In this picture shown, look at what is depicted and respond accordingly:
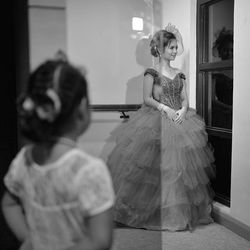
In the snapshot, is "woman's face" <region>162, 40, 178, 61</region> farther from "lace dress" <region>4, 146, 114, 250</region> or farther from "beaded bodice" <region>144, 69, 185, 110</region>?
"lace dress" <region>4, 146, 114, 250</region>

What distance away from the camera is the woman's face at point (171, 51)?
8.77ft

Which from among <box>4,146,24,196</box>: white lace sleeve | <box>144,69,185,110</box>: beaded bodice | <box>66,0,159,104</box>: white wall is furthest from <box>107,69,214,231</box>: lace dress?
<box>4,146,24,196</box>: white lace sleeve

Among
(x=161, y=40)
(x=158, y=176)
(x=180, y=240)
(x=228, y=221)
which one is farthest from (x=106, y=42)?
(x=228, y=221)

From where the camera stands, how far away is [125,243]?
2.46 metres

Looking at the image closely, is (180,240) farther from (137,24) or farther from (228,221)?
(137,24)

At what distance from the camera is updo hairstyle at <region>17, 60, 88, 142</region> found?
29.8 inches

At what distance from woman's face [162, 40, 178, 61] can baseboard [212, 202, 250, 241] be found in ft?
3.65

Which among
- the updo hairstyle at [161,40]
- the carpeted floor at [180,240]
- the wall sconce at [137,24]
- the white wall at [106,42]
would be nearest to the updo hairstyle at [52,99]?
the white wall at [106,42]

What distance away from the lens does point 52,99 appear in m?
0.76

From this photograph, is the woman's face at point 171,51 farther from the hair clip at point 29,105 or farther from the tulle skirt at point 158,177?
the hair clip at point 29,105

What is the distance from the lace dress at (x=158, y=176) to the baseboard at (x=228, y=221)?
199 millimetres

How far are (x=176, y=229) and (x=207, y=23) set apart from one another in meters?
1.54

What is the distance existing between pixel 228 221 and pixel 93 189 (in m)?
2.16

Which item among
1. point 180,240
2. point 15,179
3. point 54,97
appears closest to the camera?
point 54,97
